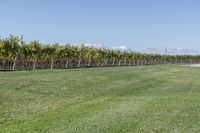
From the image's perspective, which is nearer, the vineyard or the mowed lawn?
the mowed lawn

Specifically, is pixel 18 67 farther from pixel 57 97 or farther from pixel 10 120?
pixel 10 120

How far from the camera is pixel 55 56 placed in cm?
6031

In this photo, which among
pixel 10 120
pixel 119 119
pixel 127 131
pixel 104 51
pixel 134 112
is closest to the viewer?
pixel 127 131

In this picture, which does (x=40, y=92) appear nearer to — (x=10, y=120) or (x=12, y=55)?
(x=10, y=120)

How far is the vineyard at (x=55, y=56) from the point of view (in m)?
47.2

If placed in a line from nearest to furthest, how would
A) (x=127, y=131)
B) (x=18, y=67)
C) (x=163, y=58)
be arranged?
(x=127, y=131) < (x=18, y=67) < (x=163, y=58)

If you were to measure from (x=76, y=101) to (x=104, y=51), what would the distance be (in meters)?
66.0

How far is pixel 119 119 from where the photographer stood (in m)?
12.4

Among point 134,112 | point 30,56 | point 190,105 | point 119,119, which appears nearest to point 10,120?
point 119,119

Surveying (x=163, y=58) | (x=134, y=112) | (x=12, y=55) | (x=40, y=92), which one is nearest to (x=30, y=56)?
(x=12, y=55)

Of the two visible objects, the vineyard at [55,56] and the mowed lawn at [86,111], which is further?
the vineyard at [55,56]

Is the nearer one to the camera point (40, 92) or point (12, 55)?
point (40, 92)

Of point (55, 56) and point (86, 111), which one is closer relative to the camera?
point (86, 111)

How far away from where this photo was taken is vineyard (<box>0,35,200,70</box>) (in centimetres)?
4722
